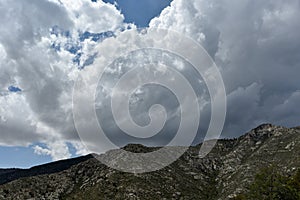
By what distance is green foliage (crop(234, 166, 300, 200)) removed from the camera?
100188 mm

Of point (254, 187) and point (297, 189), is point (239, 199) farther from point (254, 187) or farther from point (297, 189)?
point (297, 189)

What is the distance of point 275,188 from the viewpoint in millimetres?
104562

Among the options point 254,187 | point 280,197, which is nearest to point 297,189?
point 280,197

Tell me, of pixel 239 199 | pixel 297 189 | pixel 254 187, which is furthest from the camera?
pixel 239 199

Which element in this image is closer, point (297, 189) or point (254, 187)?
point (297, 189)

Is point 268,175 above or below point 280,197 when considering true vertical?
above

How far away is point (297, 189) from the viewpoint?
101 meters

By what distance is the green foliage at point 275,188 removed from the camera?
329 ft

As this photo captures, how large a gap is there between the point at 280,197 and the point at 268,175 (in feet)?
42.4

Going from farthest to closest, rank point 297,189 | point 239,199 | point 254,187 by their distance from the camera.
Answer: point 239,199 < point 254,187 < point 297,189

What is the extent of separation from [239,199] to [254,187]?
1238 centimetres

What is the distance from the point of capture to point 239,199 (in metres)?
122

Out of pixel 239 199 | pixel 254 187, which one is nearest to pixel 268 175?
pixel 254 187

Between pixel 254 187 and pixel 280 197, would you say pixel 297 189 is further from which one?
pixel 254 187
